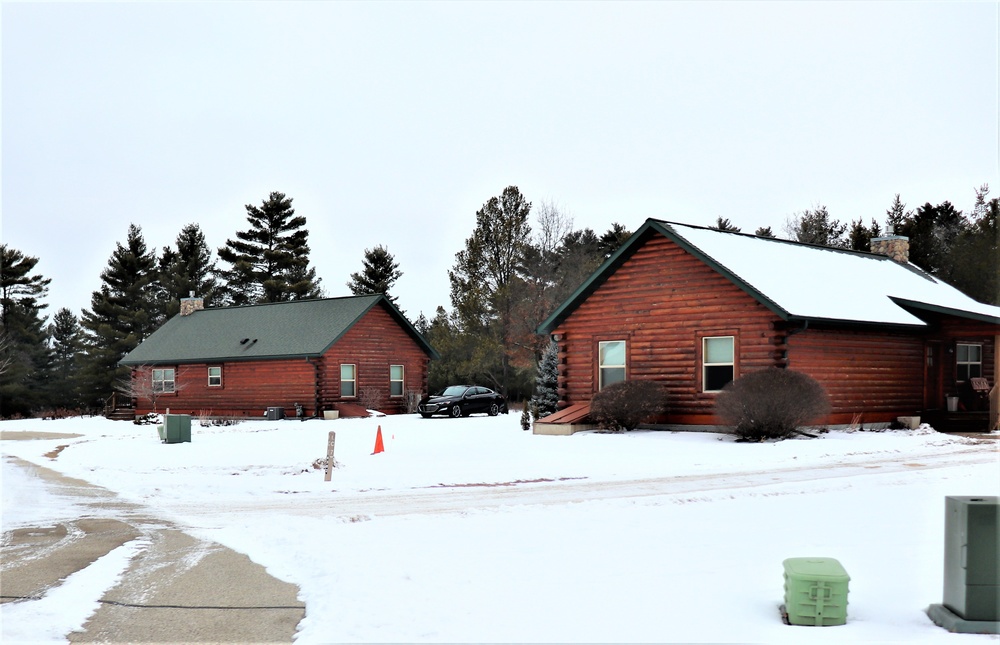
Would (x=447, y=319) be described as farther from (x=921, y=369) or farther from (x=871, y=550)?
(x=871, y=550)

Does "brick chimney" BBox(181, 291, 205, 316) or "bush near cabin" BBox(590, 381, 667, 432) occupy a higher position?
"brick chimney" BBox(181, 291, 205, 316)

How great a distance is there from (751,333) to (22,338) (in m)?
61.8

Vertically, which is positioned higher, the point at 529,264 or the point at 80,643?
the point at 529,264

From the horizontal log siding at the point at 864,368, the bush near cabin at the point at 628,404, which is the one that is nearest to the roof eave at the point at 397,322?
the bush near cabin at the point at 628,404

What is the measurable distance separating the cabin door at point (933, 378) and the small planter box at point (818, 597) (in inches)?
963

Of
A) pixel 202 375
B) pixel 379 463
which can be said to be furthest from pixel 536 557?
pixel 202 375

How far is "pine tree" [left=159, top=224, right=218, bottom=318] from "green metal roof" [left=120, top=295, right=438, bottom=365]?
77.0 ft

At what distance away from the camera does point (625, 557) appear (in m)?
10.1

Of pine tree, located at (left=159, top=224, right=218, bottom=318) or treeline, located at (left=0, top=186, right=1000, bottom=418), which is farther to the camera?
pine tree, located at (left=159, top=224, right=218, bottom=318)

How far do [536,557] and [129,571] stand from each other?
4413 mm

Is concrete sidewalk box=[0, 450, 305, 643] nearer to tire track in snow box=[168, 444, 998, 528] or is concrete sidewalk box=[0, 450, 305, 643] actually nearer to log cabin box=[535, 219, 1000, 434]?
tire track in snow box=[168, 444, 998, 528]

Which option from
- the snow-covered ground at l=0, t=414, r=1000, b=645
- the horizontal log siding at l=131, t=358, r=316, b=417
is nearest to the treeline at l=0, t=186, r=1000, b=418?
the horizontal log siding at l=131, t=358, r=316, b=417

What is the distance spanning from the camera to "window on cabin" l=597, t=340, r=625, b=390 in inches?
1126

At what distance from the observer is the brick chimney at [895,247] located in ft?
125
